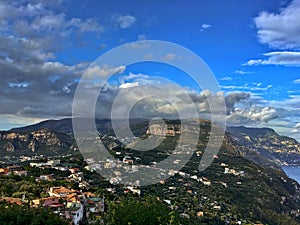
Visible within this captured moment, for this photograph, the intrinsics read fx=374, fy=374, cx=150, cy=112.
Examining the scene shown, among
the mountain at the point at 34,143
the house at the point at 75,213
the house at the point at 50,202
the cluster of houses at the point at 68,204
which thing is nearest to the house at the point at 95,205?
the cluster of houses at the point at 68,204

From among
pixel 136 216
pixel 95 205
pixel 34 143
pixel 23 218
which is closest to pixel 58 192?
pixel 95 205

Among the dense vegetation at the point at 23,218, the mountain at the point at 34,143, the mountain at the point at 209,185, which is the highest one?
the mountain at the point at 34,143

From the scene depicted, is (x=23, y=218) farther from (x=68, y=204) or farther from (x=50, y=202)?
(x=68, y=204)

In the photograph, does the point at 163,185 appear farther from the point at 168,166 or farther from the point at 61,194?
the point at 61,194

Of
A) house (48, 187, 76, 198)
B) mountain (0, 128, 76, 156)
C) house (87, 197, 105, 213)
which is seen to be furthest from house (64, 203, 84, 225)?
mountain (0, 128, 76, 156)

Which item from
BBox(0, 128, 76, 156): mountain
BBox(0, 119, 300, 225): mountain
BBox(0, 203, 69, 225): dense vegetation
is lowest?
BBox(0, 119, 300, 225): mountain

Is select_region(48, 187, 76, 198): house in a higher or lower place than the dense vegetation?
lower

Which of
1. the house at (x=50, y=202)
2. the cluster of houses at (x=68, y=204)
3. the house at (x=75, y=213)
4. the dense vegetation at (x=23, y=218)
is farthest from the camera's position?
the house at (x=50, y=202)

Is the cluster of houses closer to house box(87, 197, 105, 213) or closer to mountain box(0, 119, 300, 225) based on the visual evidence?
house box(87, 197, 105, 213)

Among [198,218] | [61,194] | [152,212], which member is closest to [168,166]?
[198,218]

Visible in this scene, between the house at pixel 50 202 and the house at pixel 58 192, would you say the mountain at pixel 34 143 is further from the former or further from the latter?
the house at pixel 50 202

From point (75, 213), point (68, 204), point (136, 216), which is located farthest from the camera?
point (68, 204)

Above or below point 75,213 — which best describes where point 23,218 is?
above
